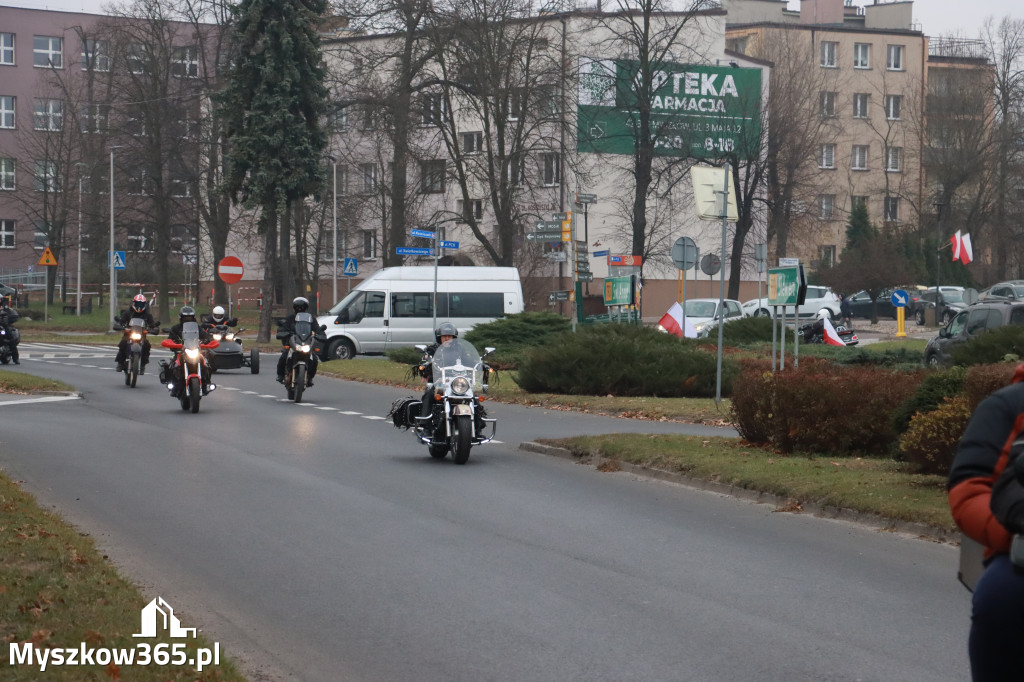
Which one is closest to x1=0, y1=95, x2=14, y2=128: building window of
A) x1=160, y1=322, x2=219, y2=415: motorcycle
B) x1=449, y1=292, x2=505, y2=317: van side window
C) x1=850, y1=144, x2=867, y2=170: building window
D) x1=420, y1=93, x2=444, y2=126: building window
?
x1=420, y1=93, x2=444, y2=126: building window

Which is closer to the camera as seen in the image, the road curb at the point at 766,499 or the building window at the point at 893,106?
the road curb at the point at 766,499

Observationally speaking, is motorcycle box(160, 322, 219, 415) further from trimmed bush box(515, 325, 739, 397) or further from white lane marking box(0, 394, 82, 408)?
trimmed bush box(515, 325, 739, 397)

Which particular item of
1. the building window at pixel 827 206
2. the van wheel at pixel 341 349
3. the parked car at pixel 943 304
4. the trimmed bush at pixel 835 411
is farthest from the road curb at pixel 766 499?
the building window at pixel 827 206

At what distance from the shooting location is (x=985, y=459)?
3.63 meters

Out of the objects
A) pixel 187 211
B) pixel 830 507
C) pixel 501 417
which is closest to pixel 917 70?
pixel 187 211

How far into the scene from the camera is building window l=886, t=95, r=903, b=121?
91500 millimetres

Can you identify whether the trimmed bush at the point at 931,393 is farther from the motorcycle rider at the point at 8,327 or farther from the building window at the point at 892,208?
the building window at the point at 892,208

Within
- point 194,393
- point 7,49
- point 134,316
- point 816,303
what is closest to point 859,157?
point 816,303

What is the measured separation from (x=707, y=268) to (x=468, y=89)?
1026 cm

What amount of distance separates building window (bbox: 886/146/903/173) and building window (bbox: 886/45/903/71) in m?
5.71

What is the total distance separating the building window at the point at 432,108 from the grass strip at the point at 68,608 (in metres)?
39.5

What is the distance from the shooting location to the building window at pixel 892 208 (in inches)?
3492

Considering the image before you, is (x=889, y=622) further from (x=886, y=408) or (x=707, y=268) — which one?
(x=707, y=268)

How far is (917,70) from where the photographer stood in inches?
3612
